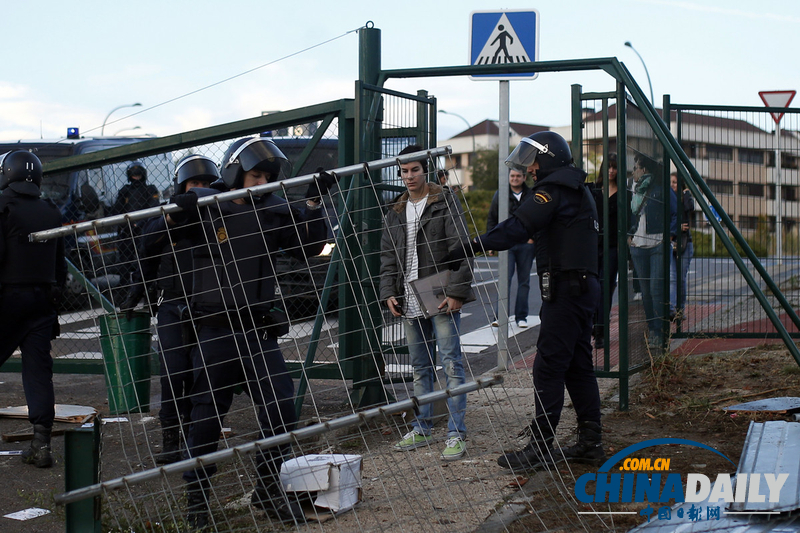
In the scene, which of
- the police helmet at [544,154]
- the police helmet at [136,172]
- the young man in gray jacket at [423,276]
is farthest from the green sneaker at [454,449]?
the police helmet at [136,172]

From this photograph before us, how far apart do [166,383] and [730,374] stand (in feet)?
16.0

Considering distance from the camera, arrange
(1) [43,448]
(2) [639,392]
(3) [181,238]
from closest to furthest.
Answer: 1. (3) [181,238]
2. (1) [43,448]
3. (2) [639,392]

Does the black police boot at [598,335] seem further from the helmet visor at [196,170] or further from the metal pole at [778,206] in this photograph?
the helmet visor at [196,170]

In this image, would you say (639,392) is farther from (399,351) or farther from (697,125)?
(697,125)

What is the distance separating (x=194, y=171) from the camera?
16.2ft

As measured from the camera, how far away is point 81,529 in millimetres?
3408

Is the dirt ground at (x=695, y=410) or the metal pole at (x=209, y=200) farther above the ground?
the metal pole at (x=209, y=200)

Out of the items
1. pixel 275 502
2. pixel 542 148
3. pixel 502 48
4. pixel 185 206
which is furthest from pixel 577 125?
pixel 275 502

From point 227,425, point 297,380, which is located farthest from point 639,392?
point 227,425

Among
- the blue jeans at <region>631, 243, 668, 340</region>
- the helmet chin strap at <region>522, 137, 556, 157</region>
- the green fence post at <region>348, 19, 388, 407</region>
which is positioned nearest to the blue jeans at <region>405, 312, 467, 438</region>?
the green fence post at <region>348, 19, 388, 407</region>

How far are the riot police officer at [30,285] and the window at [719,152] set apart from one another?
233 inches

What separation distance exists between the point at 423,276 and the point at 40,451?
2.63 m

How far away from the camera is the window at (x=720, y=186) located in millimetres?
7490

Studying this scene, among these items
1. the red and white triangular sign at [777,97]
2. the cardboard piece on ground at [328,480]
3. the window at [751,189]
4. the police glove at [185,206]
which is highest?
the red and white triangular sign at [777,97]
